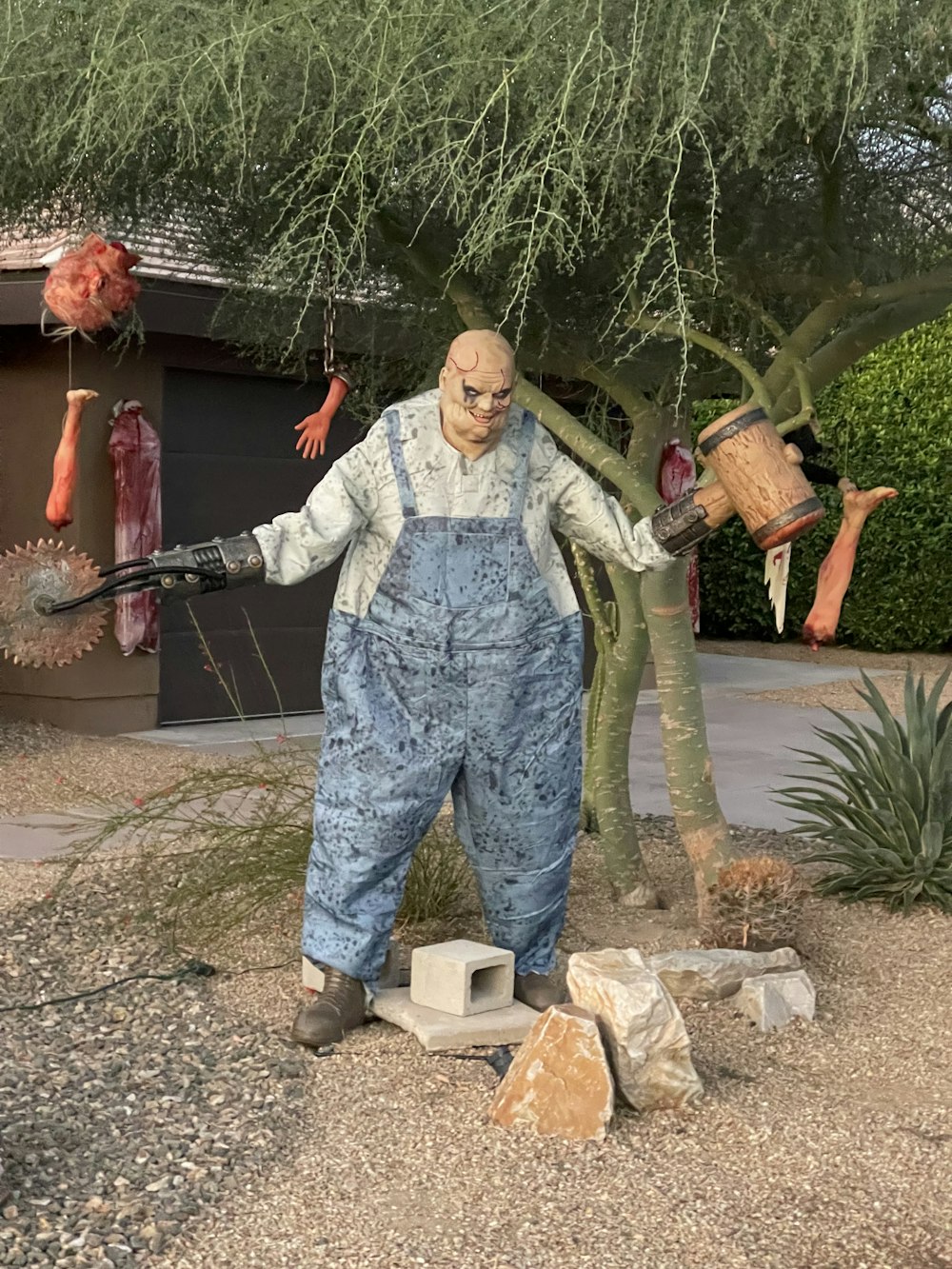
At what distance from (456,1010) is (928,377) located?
12447mm

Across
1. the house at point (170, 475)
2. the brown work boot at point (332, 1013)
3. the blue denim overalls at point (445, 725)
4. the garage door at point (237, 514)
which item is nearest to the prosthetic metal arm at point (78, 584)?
the blue denim overalls at point (445, 725)

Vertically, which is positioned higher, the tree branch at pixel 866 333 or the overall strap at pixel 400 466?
the tree branch at pixel 866 333

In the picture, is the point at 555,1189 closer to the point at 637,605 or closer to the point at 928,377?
the point at 637,605

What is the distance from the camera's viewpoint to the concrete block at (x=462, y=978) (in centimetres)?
440

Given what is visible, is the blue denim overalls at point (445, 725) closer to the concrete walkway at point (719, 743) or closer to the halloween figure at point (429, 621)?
the halloween figure at point (429, 621)

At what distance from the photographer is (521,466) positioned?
14.5 ft

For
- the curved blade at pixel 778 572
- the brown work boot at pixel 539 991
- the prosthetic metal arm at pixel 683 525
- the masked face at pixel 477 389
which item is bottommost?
the brown work boot at pixel 539 991

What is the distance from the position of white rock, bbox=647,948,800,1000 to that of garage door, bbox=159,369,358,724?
18.8ft

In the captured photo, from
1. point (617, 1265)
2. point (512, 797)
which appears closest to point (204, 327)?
point (512, 797)

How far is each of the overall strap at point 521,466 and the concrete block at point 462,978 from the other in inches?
48.5

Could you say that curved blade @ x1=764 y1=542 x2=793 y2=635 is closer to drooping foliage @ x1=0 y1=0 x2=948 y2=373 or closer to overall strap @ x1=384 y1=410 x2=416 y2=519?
drooping foliage @ x1=0 y1=0 x2=948 y2=373

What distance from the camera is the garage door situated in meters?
10.3

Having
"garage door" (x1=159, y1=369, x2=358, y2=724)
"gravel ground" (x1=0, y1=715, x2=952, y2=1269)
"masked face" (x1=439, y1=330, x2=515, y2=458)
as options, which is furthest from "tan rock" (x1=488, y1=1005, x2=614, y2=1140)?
"garage door" (x1=159, y1=369, x2=358, y2=724)

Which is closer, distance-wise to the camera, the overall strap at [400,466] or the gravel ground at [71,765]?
the overall strap at [400,466]
